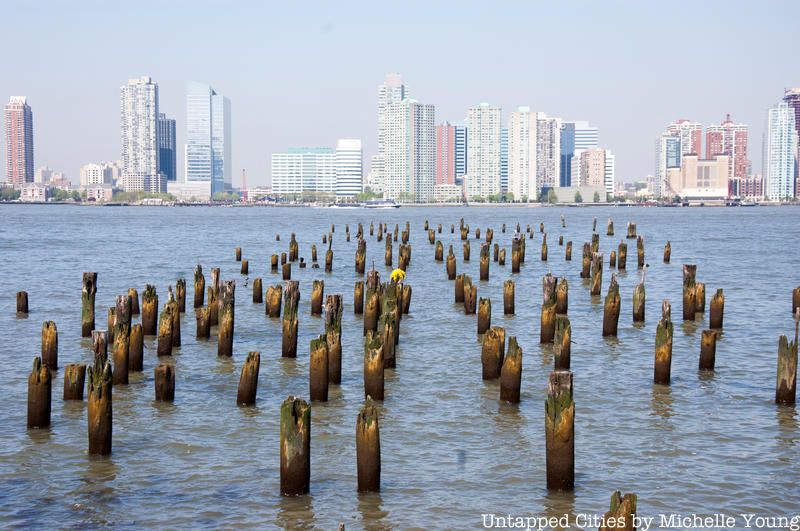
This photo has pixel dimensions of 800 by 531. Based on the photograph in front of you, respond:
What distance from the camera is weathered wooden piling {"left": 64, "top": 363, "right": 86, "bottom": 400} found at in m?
21.5

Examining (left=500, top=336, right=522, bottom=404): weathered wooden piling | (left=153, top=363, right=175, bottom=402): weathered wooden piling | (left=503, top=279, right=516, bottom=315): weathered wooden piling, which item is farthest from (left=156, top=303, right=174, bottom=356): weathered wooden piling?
(left=503, top=279, right=516, bottom=315): weathered wooden piling

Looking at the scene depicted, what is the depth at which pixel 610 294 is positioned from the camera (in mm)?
30016

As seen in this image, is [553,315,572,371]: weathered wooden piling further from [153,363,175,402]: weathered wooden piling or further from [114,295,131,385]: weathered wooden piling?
[114,295,131,385]: weathered wooden piling

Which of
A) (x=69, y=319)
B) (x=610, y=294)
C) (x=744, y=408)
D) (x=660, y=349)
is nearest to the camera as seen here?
(x=744, y=408)

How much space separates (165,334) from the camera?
2675 centimetres

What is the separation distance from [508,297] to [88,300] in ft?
48.3

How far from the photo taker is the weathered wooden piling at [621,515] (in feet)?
39.6

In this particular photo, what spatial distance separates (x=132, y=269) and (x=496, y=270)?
73.0 feet

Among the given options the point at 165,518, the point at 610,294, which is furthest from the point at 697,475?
the point at 610,294

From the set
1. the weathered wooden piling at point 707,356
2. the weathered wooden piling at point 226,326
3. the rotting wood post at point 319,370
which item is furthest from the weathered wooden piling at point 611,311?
the rotting wood post at point 319,370

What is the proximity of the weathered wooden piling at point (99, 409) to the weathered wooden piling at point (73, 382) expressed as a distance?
4.08 metres

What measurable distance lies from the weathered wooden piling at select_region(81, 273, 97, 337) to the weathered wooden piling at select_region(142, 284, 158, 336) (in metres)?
1.64

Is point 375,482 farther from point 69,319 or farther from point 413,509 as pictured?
point 69,319

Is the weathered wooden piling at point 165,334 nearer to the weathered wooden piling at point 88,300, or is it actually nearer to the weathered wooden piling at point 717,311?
the weathered wooden piling at point 88,300
